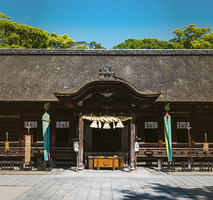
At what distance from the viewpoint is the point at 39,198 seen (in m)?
9.59

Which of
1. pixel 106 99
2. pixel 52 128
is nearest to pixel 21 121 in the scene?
pixel 52 128

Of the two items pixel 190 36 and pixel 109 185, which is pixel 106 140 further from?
pixel 190 36

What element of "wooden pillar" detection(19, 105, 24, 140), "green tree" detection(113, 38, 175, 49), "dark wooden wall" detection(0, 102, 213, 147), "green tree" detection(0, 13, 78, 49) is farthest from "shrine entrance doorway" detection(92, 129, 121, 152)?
"green tree" detection(113, 38, 175, 49)

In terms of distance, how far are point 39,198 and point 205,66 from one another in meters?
17.2

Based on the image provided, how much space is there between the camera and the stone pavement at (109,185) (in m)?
10.0

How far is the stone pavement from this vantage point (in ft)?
32.9

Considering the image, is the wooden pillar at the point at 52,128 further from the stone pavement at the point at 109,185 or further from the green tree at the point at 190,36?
the green tree at the point at 190,36

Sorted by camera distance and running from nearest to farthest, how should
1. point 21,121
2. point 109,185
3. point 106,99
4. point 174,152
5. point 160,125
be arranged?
point 109,185 → point 106,99 → point 174,152 → point 160,125 → point 21,121

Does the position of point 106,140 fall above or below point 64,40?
below

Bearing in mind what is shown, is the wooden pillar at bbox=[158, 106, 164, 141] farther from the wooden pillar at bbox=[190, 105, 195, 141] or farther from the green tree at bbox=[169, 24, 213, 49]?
the green tree at bbox=[169, 24, 213, 49]

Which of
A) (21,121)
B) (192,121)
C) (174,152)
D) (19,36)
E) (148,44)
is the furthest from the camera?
(148,44)

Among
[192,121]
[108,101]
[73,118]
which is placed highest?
[108,101]

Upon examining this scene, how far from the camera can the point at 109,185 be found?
1181 cm

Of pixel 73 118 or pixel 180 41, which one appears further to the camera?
pixel 180 41
